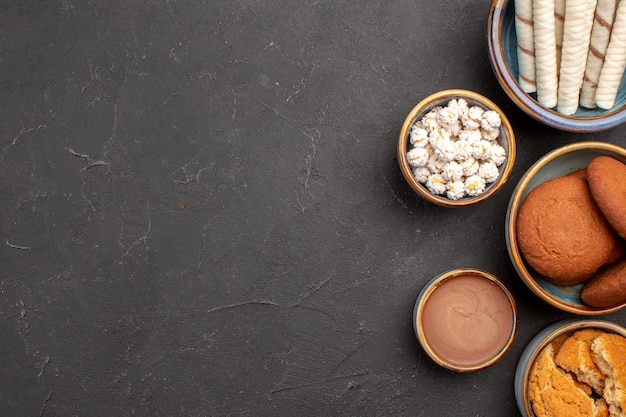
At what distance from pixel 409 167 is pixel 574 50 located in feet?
1.83

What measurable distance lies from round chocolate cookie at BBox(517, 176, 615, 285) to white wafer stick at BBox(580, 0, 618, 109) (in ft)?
0.86

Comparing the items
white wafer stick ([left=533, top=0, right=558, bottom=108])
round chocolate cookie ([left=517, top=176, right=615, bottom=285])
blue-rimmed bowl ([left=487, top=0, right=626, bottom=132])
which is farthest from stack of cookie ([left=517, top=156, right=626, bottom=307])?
white wafer stick ([left=533, top=0, right=558, bottom=108])

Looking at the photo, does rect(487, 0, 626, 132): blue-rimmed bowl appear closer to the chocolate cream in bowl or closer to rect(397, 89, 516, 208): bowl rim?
rect(397, 89, 516, 208): bowl rim

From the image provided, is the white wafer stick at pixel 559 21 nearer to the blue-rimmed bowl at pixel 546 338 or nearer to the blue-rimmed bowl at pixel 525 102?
the blue-rimmed bowl at pixel 525 102

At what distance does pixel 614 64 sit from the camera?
187 cm

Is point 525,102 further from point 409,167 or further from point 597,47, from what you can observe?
point 409,167

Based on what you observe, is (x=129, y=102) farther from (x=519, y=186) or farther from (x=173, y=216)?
(x=519, y=186)

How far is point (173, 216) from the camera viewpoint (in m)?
2.08

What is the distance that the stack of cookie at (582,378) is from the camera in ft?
6.18

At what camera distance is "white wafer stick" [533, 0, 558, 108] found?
5.90 feet

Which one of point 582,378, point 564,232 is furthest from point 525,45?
point 582,378

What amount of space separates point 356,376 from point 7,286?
3.74 ft

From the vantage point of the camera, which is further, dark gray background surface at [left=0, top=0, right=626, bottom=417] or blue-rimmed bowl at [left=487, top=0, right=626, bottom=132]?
dark gray background surface at [left=0, top=0, right=626, bottom=417]

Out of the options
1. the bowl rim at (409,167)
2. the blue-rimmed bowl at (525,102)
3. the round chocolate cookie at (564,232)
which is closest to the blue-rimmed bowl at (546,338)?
the round chocolate cookie at (564,232)
